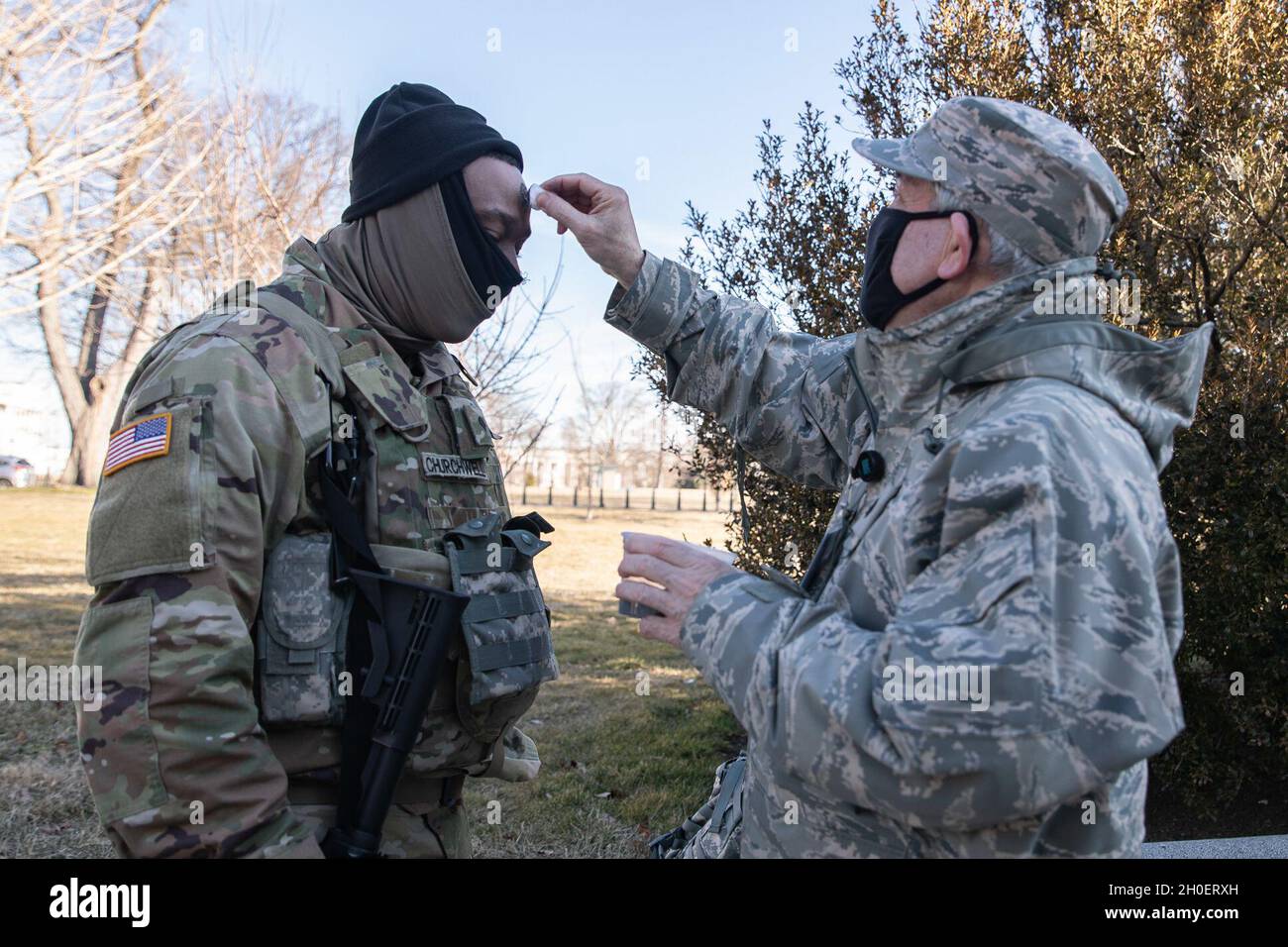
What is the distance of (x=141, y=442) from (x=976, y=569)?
1.71 m

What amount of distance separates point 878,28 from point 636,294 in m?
3.87

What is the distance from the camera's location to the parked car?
3233cm

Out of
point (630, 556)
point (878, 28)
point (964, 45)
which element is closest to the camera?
point (630, 556)

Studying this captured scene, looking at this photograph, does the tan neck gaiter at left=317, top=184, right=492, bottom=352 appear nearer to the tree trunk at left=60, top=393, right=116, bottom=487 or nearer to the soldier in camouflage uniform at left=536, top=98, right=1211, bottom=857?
the soldier in camouflage uniform at left=536, top=98, right=1211, bottom=857

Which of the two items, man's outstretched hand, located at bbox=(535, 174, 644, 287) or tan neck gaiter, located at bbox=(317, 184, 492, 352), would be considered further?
man's outstretched hand, located at bbox=(535, 174, 644, 287)

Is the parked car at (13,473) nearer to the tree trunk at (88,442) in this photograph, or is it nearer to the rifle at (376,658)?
the tree trunk at (88,442)

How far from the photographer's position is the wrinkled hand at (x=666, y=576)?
6.14 ft

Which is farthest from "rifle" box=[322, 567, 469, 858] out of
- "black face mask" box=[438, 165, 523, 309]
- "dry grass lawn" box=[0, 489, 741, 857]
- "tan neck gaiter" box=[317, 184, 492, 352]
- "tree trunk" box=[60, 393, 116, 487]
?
"tree trunk" box=[60, 393, 116, 487]

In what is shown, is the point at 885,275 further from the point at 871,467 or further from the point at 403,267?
the point at 403,267

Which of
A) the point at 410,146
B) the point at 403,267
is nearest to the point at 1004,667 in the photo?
the point at 403,267

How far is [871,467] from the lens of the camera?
2.03m

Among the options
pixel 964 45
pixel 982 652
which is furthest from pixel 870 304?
pixel 964 45

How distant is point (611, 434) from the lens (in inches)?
1427
